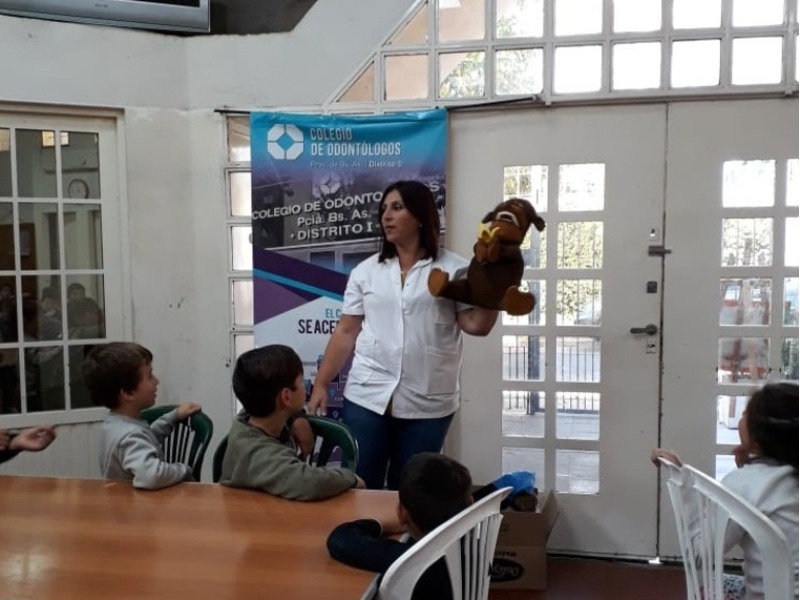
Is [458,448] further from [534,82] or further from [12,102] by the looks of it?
[12,102]

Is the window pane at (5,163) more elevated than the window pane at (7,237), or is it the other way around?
the window pane at (5,163)

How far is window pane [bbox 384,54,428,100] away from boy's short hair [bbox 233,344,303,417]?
5.20ft

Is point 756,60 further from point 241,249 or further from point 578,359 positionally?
point 241,249

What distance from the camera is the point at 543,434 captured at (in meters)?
2.85

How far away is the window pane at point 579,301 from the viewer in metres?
2.75

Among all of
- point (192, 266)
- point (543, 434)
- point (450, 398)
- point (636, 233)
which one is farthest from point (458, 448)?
point (192, 266)

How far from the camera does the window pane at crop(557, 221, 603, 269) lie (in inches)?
108

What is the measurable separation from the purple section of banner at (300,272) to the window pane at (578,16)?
131 centimetres

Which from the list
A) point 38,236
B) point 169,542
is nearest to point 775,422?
point 169,542

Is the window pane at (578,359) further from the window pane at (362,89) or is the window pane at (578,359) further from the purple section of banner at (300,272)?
the window pane at (362,89)

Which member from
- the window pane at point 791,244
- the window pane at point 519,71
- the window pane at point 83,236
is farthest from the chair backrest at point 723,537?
the window pane at point 83,236

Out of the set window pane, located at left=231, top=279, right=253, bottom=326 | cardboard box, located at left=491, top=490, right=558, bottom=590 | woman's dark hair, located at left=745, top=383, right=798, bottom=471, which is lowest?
cardboard box, located at left=491, top=490, right=558, bottom=590

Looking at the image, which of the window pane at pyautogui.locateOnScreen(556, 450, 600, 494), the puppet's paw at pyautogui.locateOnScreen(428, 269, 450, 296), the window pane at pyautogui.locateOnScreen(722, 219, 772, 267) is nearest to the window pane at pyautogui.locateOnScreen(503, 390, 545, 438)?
the window pane at pyautogui.locateOnScreen(556, 450, 600, 494)

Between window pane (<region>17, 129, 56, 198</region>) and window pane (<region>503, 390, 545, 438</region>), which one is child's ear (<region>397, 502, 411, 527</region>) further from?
window pane (<region>17, 129, 56, 198</region>)
